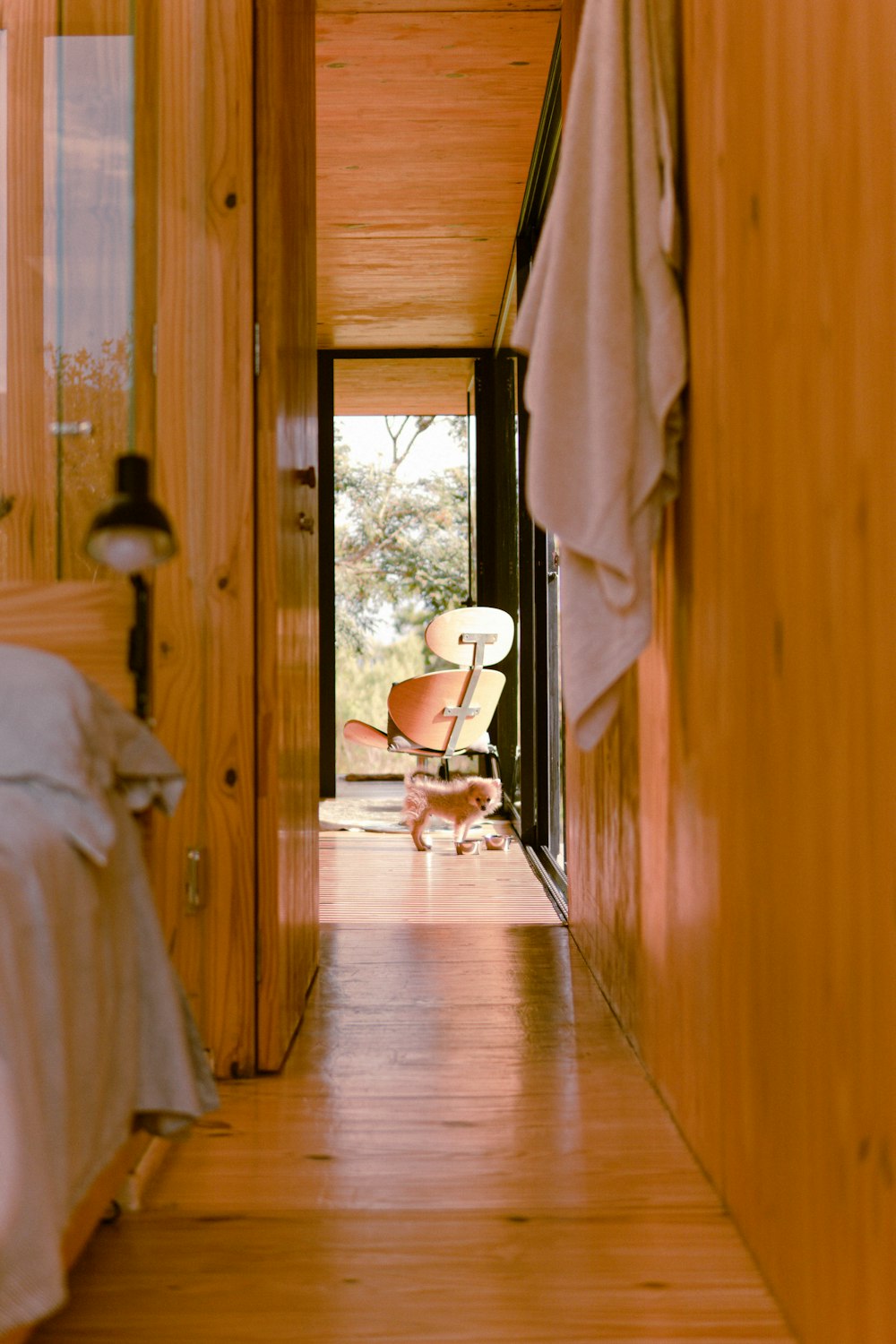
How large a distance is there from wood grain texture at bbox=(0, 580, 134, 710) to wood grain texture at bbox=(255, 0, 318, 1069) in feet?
1.11

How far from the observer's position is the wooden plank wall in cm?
98

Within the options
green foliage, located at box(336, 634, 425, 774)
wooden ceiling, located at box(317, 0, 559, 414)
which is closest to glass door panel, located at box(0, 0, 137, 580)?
wooden ceiling, located at box(317, 0, 559, 414)

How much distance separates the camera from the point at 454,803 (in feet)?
15.0

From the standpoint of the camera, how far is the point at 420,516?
6559 millimetres

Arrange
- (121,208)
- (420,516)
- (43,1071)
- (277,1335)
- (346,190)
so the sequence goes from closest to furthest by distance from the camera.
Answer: (43,1071)
(277,1335)
(121,208)
(346,190)
(420,516)

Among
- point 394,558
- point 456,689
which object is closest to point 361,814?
point 456,689

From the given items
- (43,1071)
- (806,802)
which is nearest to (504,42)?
(806,802)

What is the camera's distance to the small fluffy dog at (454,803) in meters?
4.55

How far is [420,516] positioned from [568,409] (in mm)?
4924

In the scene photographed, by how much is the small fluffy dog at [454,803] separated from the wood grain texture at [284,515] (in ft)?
6.29

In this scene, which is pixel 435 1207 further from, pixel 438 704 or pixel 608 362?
pixel 438 704

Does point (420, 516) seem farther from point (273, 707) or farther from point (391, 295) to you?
point (273, 707)

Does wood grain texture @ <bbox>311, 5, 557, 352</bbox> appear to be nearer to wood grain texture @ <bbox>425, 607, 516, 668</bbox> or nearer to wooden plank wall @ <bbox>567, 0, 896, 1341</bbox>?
wood grain texture @ <bbox>425, 607, 516, 668</bbox>

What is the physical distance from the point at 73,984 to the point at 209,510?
42.3 inches
